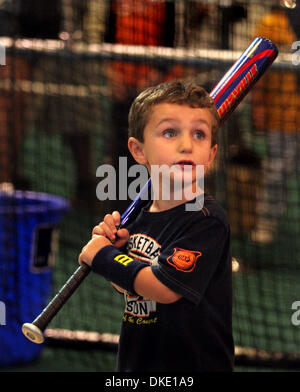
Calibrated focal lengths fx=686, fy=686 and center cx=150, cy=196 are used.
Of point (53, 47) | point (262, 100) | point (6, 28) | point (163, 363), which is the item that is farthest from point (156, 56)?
point (163, 363)

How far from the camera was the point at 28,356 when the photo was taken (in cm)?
254

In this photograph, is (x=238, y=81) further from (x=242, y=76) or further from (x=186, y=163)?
(x=186, y=163)

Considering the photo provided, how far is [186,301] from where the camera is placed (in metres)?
1.36

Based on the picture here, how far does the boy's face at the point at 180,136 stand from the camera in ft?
4.38

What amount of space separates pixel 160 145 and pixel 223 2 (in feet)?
7.16

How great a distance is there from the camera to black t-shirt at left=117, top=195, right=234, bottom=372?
4.34 ft

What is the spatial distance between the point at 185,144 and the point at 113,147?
9.07 ft

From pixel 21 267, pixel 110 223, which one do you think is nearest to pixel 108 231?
pixel 110 223

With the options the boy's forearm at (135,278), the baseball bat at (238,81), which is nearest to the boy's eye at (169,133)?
the baseball bat at (238,81)

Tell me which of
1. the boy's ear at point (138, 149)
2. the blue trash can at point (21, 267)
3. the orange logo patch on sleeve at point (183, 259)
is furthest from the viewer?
the blue trash can at point (21, 267)

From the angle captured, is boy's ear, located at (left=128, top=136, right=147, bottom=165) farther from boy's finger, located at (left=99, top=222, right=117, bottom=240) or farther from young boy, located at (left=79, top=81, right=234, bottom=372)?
boy's finger, located at (left=99, top=222, right=117, bottom=240)

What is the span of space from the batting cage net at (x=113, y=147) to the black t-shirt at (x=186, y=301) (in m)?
0.78

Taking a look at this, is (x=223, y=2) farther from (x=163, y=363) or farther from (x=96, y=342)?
(x=163, y=363)

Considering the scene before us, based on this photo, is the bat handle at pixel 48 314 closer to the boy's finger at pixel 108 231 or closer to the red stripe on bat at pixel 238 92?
the boy's finger at pixel 108 231
